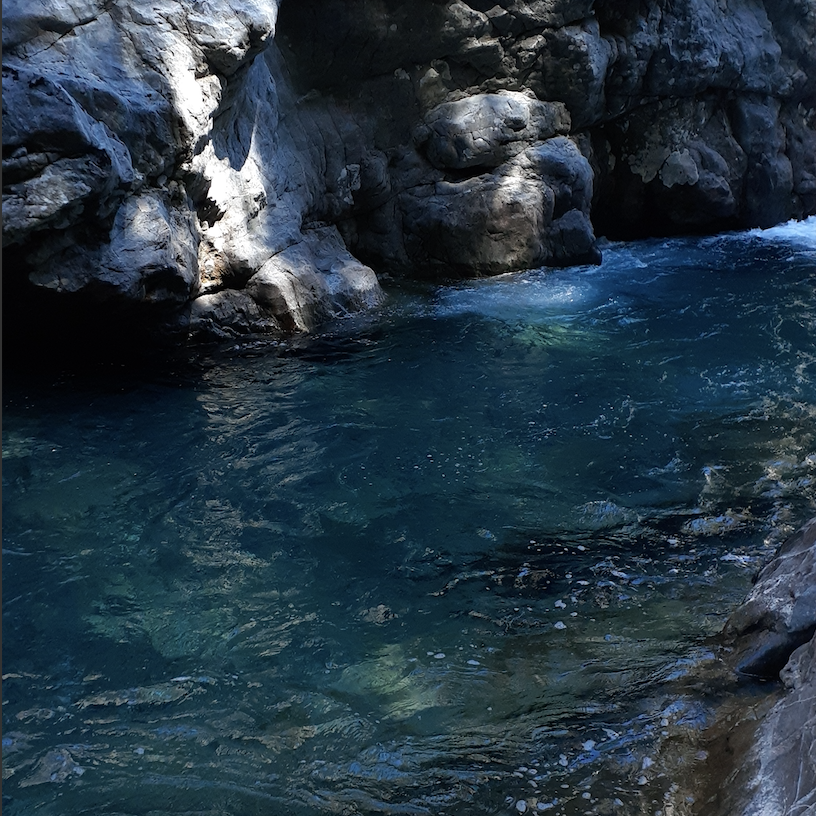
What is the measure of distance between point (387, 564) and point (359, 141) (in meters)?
6.64

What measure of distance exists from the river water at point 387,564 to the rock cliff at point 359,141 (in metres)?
0.96

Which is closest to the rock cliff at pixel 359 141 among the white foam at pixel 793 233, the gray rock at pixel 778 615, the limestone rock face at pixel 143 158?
the limestone rock face at pixel 143 158

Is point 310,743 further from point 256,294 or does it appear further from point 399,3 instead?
point 399,3

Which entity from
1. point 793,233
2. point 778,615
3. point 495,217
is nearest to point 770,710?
point 778,615

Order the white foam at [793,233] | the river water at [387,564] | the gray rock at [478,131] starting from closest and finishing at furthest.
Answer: the river water at [387,564]
the gray rock at [478,131]
the white foam at [793,233]

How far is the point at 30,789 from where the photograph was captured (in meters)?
2.65

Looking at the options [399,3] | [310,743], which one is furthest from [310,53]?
[310,743]

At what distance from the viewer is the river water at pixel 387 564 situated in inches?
110

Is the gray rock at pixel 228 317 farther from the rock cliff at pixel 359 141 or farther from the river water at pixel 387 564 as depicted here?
the river water at pixel 387 564

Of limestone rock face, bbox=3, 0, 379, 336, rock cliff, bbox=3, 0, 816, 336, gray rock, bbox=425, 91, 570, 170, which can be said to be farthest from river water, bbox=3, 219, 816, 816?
gray rock, bbox=425, 91, 570, 170

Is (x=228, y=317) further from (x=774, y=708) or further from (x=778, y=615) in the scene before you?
(x=774, y=708)

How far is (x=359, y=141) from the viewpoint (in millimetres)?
9484

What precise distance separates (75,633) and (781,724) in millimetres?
2639

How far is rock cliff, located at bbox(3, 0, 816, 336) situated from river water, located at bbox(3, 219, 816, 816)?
96cm
